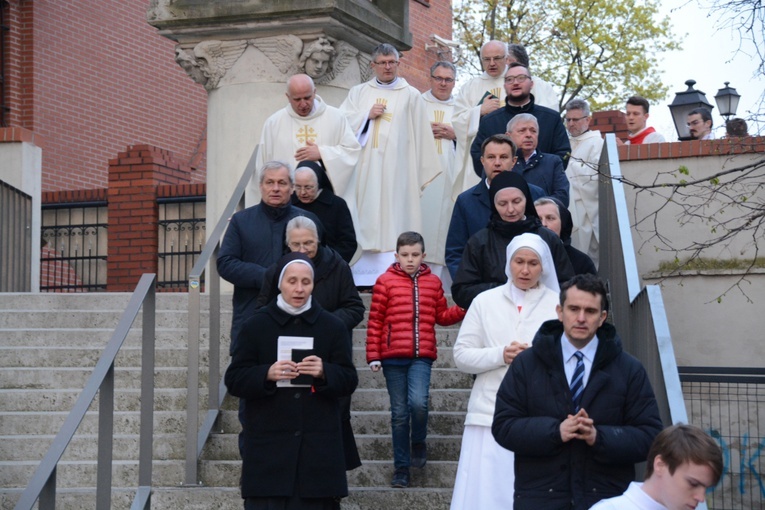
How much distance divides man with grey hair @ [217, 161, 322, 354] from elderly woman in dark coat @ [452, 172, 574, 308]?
1.28 meters

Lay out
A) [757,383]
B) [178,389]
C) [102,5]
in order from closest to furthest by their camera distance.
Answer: [178,389]
[757,383]
[102,5]

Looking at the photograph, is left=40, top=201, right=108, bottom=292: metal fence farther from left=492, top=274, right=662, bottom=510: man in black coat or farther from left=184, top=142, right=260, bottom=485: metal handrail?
left=492, top=274, right=662, bottom=510: man in black coat

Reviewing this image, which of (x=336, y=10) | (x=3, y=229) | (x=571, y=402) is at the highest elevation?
(x=336, y=10)

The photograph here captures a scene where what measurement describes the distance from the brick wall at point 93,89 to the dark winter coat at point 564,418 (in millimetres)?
14999

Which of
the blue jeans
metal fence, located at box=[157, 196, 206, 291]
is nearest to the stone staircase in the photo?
the blue jeans

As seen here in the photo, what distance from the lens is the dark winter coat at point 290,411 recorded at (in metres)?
6.92

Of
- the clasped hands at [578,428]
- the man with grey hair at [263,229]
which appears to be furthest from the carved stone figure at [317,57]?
the clasped hands at [578,428]

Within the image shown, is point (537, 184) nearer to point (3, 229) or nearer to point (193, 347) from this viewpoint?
point (193, 347)

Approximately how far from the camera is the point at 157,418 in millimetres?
9062

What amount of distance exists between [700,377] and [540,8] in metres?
24.0

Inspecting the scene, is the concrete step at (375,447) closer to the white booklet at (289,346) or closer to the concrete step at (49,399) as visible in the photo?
the concrete step at (49,399)

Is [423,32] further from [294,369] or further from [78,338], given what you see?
[294,369]

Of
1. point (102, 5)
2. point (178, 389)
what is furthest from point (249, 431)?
point (102, 5)

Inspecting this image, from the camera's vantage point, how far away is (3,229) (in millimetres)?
12875
